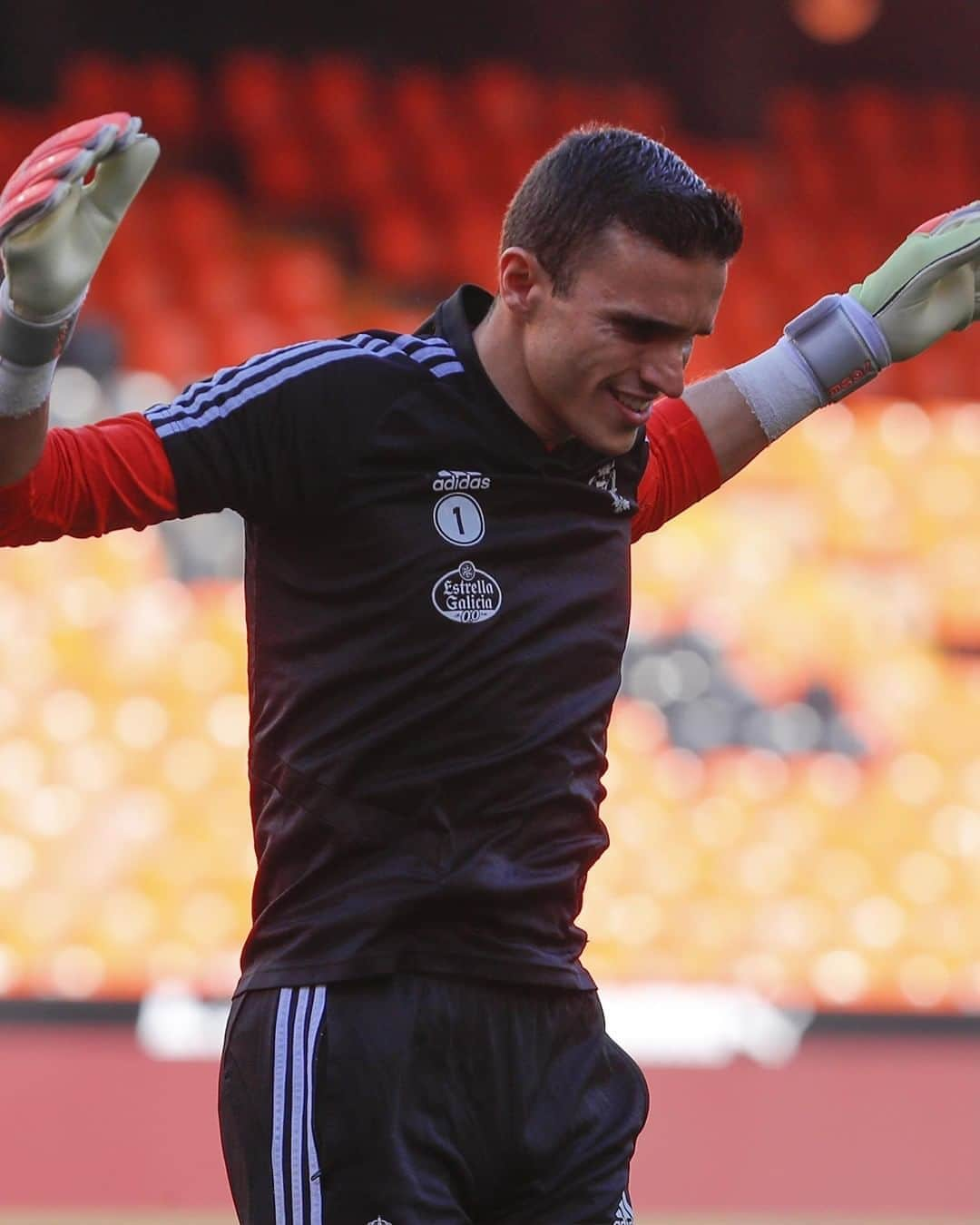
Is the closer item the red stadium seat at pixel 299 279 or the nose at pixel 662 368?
the nose at pixel 662 368

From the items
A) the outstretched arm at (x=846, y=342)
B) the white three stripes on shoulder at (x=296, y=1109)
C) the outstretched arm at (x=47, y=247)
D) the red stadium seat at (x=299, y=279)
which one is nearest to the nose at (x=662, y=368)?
the outstretched arm at (x=846, y=342)

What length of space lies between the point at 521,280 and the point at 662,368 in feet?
0.54

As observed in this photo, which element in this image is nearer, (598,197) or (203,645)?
(598,197)

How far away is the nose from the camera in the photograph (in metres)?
1.74

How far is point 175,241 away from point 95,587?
1.45 meters

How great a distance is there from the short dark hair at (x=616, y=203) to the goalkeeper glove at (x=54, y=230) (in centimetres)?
38

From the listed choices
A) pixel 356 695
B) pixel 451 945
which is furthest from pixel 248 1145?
pixel 356 695

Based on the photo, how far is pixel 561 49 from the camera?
7449mm

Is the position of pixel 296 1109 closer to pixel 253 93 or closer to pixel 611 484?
pixel 611 484

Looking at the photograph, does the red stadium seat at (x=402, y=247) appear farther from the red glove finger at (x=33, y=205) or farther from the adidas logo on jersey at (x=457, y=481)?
the red glove finger at (x=33, y=205)

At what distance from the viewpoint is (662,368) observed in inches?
68.5

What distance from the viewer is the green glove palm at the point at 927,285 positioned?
212cm

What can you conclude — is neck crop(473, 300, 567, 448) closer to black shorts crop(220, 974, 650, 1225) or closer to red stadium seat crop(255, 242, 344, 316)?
black shorts crop(220, 974, 650, 1225)

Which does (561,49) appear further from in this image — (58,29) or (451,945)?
(451,945)
